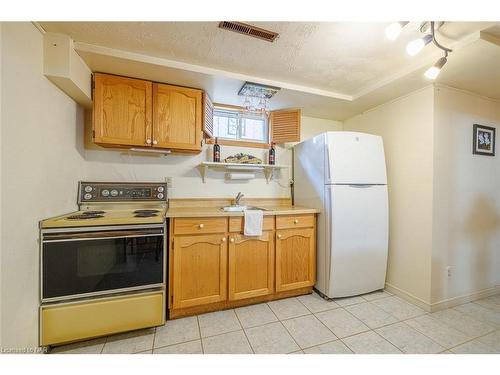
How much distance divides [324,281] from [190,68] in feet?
7.75

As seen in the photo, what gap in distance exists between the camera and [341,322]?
179 centimetres


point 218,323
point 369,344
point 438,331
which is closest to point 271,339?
point 218,323

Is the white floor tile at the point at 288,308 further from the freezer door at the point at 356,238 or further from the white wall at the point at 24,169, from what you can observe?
the white wall at the point at 24,169

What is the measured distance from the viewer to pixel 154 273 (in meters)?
1.63

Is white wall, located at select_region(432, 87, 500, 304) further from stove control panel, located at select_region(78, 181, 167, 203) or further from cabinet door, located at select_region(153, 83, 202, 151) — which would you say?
stove control panel, located at select_region(78, 181, 167, 203)

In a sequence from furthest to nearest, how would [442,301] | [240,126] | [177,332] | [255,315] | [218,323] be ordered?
[240,126] → [442,301] → [255,315] → [218,323] → [177,332]

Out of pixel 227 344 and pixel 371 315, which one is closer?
pixel 227 344

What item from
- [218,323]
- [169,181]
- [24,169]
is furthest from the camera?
[169,181]

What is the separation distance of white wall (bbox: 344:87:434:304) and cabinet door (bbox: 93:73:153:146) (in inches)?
99.7

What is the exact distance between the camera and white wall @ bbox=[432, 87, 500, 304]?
6.55 feet

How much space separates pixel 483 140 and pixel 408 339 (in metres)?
2.11

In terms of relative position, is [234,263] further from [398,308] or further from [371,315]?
[398,308]

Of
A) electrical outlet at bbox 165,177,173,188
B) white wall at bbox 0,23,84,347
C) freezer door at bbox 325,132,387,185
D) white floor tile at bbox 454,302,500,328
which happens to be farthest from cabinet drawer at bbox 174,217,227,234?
white floor tile at bbox 454,302,500,328
